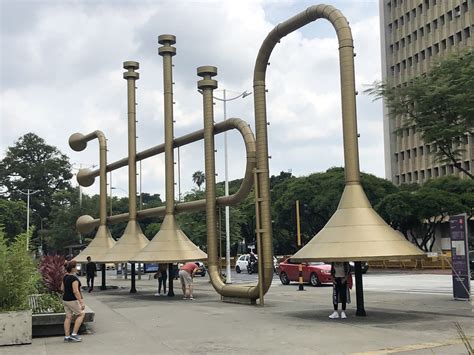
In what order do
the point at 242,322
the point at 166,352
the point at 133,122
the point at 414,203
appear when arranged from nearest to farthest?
the point at 166,352
the point at 242,322
the point at 133,122
the point at 414,203

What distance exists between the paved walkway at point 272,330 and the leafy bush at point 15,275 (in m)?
0.90

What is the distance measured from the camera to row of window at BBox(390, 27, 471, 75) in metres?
69.0

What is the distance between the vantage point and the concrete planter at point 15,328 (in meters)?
12.3

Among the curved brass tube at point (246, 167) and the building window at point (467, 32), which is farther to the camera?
the building window at point (467, 32)

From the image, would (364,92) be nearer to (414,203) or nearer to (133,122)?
(133,122)

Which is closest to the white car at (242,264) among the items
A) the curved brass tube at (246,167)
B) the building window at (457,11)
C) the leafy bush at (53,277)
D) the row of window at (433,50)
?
the curved brass tube at (246,167)

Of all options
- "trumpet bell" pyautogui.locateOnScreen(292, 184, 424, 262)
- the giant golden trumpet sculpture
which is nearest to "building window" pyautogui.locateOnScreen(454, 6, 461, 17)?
the giant golden trumpet sculpture

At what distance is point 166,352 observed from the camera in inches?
433

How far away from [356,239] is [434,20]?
65.2m

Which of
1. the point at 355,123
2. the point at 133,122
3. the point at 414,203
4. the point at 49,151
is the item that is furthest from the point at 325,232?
the point at 49,151

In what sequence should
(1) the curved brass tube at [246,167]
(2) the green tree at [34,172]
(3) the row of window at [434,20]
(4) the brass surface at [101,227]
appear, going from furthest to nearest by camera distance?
(2) the green tree at [34,172] < (3) the row of window at [434,20] < (4) the brass surface at [101,227] < (1) the curved brass tube at [246,167]

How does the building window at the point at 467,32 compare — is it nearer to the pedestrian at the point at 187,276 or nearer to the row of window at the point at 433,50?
the row of window at the point at 433,50

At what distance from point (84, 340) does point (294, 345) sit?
4303 mm

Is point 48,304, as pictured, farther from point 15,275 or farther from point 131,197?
point 131,197
